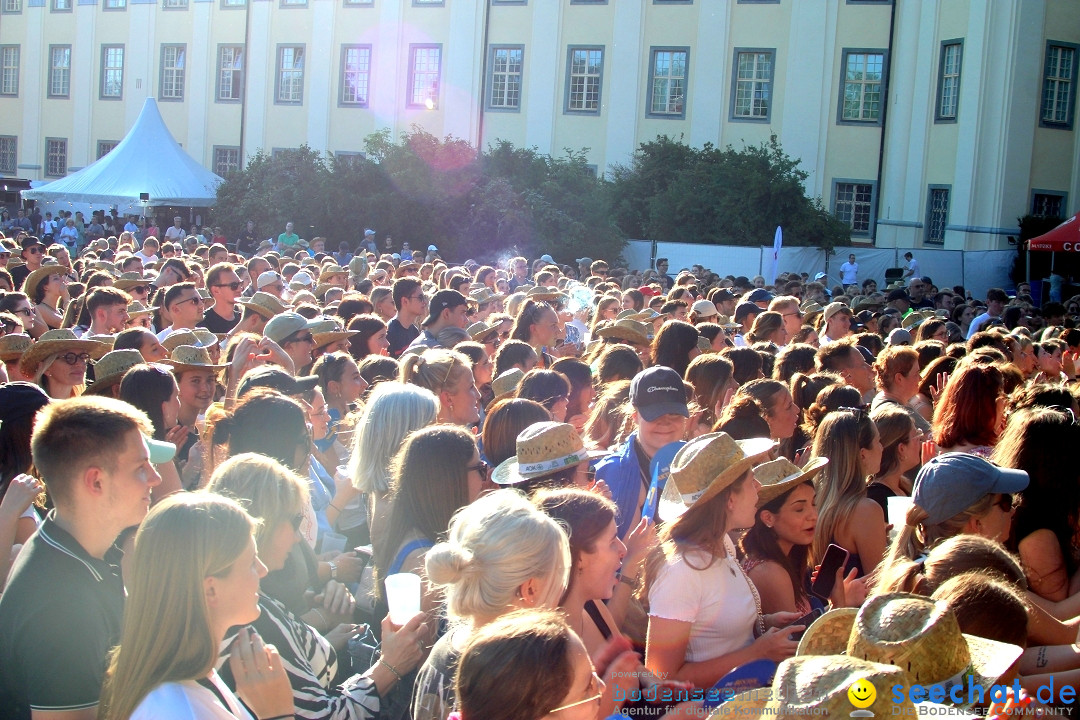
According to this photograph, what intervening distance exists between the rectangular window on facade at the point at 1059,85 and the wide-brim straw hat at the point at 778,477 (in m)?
29.9

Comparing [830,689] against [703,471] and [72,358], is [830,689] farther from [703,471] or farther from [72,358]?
[72,358]

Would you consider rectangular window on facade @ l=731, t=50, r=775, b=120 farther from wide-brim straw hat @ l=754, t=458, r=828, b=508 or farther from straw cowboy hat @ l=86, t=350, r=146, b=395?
wide-brim straw hat @ l=754, t=458, r=828, b=508

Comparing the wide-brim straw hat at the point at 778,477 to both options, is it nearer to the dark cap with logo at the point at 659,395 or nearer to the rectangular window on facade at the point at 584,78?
the dark cap with logo at the point at 659,395

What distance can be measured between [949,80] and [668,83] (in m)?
9.67

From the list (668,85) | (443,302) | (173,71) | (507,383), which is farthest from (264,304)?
(173,71)

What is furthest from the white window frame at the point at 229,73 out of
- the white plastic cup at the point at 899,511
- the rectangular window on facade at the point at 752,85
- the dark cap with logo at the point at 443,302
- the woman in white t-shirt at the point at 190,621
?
the woman in white t-shirt at the point at 190,621

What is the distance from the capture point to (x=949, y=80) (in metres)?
31.6

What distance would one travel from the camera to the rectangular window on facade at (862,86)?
34125mm

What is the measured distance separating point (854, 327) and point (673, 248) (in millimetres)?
17995

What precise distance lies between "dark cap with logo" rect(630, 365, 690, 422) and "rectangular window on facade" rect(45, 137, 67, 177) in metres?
47.5

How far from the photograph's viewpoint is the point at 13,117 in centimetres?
4738

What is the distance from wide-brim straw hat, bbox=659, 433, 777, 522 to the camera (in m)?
3.81

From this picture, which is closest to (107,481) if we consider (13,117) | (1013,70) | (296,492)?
(296,492)

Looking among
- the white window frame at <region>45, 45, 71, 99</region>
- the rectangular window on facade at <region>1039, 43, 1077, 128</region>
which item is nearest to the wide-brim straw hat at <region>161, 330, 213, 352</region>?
the rectangular window on facade at <region>1039, 43, 1077, 128</region>
